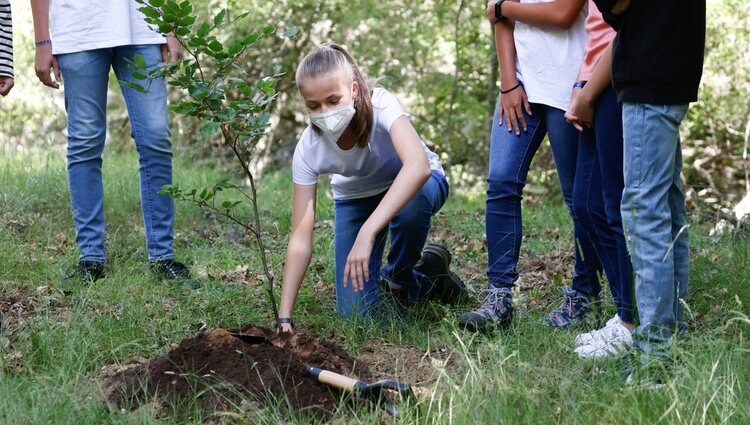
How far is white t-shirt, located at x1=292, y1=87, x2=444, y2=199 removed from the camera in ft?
11.7

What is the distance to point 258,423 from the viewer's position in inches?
99.3

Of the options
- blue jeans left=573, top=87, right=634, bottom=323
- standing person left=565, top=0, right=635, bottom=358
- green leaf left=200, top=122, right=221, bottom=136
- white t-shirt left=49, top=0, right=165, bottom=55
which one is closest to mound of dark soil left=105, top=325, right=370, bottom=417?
green leaf left=200, top=122, right=221, bottom=136

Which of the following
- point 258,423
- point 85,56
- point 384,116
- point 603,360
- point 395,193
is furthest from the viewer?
point 85,56

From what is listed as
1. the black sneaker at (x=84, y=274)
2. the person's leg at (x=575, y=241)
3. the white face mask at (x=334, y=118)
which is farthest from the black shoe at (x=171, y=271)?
the person's leg at (x=575, y=241)

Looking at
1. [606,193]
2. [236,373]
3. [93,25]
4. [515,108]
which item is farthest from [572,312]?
[93,25]

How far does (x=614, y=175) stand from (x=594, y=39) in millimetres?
536

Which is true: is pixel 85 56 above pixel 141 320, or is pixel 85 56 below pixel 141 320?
above

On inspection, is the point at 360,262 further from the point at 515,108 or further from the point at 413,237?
the point at 515,108

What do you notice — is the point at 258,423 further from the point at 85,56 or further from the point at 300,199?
the point at 85,56

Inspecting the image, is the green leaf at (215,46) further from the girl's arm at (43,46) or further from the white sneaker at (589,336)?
the girl's arm at (43,46)

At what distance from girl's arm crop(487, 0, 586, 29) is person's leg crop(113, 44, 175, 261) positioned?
1825mm

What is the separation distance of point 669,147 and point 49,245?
3712 mm

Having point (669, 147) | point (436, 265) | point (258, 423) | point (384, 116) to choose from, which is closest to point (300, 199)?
point (384, 116)

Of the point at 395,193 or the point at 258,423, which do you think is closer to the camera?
the point at 258,423
